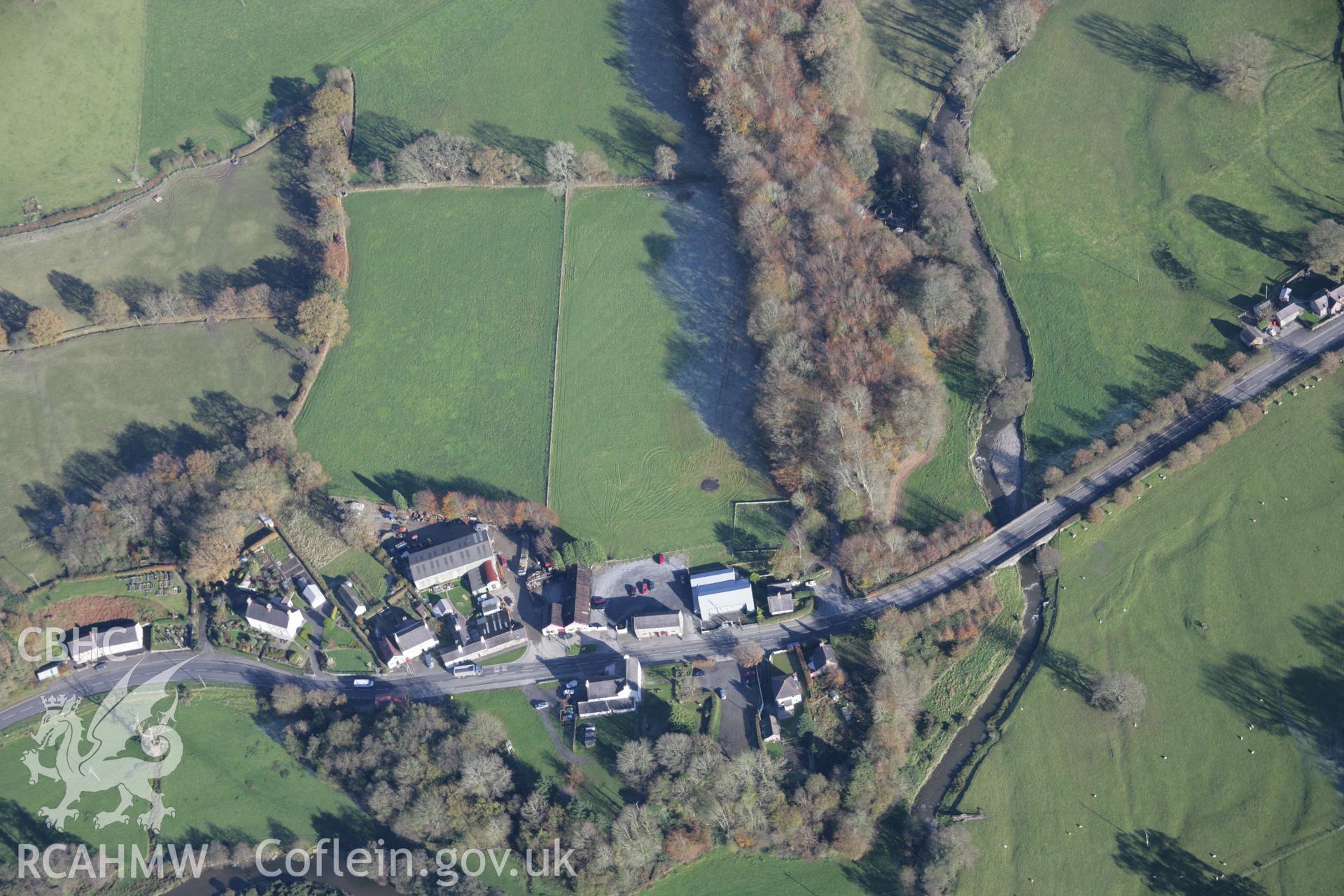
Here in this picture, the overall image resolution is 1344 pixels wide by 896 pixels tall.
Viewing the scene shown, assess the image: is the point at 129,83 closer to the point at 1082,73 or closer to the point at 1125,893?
the point at 1082,73

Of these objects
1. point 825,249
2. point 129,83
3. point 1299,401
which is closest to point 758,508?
point 825,249

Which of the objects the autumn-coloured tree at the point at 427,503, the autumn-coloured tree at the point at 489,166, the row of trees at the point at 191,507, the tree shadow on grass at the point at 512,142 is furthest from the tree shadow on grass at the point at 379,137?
the autumn-coloured tree at the point at 427,503

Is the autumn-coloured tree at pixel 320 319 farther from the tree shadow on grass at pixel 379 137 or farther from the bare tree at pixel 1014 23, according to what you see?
the bare tree at pixel 1014 23

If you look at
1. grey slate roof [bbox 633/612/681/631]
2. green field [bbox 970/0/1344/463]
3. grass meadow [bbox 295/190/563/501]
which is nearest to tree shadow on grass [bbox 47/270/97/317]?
grass meadow [bbox 295/190/563/501]

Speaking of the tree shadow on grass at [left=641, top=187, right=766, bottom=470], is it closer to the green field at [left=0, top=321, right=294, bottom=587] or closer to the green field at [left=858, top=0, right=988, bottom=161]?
the green field at [left=858, top=0, right=988, bottom=161]

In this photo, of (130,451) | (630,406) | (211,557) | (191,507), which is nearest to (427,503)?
(211,557)
